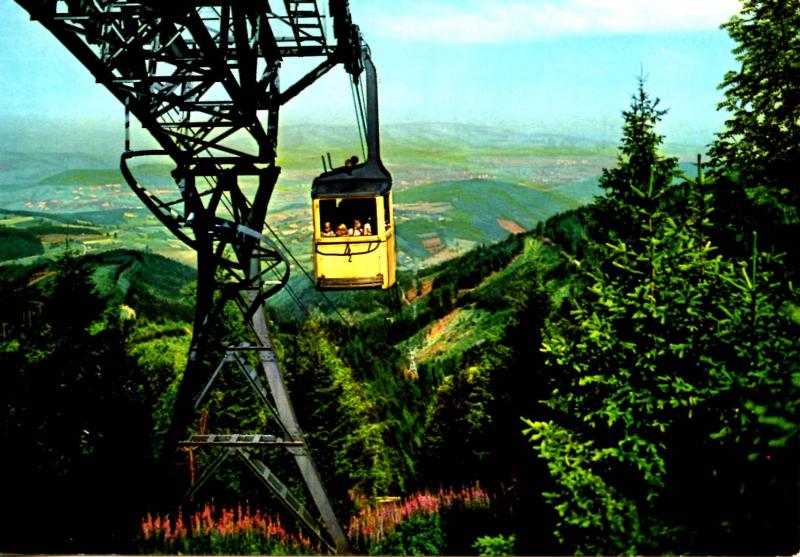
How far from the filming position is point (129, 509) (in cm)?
1020

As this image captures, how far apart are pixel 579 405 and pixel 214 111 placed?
5192 millimetres

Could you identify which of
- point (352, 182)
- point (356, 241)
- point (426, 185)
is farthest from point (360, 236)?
point (426, 185)

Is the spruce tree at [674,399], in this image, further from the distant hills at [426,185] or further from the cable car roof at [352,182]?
the distant hills at [426,185]

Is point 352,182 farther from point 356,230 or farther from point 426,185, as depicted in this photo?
point 426,185

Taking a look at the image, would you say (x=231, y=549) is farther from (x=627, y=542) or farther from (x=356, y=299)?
(x=356, y=299)

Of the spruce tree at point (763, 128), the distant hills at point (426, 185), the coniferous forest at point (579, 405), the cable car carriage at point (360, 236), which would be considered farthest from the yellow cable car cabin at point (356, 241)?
the distant hills at point (426, 185)

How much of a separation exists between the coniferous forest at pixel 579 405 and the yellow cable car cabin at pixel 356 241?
8.83ft

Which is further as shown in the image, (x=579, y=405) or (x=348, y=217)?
(x=348, y=217)

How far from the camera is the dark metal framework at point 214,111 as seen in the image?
260 inches

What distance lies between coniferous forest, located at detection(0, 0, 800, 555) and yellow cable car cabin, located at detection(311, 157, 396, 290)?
2.69m

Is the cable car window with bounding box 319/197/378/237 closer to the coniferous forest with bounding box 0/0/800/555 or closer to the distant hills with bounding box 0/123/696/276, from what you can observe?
the coniferous forest with bounding box 0/0/800/555

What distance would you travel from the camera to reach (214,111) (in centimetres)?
775

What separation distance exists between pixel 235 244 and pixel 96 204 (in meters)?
79.0

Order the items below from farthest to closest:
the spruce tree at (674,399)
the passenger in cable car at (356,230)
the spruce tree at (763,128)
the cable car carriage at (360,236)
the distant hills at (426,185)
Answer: the distant hills at (426,185), the spruce tree at (763,128), the passenger in cable car at (356,230), the cable car carriage at (360,236), the spruce tree at (674,399)
